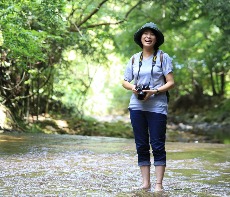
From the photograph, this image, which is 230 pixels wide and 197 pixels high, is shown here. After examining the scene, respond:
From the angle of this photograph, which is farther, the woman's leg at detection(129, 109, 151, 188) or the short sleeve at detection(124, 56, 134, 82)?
the short sleeve at detection(124, 56, 134, 82)

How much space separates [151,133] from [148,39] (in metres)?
0.97

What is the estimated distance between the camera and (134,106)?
2.93m

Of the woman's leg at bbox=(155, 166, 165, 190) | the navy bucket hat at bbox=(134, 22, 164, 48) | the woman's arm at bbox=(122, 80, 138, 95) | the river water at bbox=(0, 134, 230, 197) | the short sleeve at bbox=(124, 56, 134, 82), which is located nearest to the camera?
the river water at bbox=(0, 134, 230, 197)

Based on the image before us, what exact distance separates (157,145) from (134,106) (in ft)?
1.48

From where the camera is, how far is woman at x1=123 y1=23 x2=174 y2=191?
283 centimetres

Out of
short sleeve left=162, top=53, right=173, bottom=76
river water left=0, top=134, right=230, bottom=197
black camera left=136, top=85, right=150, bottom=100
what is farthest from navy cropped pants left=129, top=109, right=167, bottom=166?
short sleeve left=162, top=53, right=173, bottom=76

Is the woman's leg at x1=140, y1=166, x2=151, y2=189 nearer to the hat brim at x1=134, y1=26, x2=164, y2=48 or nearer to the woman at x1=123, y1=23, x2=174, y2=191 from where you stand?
the woman at x1=123, y1=23, x2=174, y2=191

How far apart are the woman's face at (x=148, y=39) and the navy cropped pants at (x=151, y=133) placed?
708mm

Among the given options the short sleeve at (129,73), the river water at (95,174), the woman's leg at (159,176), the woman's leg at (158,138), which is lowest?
the river water at (95,174)

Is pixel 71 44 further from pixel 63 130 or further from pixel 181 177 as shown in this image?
pixel 181 177

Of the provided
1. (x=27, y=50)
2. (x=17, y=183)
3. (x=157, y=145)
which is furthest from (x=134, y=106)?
(x=27, y=50)

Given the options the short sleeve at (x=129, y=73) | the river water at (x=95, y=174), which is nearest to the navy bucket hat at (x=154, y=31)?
the short sleeve at (x=129, y=73)

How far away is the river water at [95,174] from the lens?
2.62 metres

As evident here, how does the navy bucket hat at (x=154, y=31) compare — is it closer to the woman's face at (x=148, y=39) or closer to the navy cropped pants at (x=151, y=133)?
the woman's face at (x=148, y=39)
